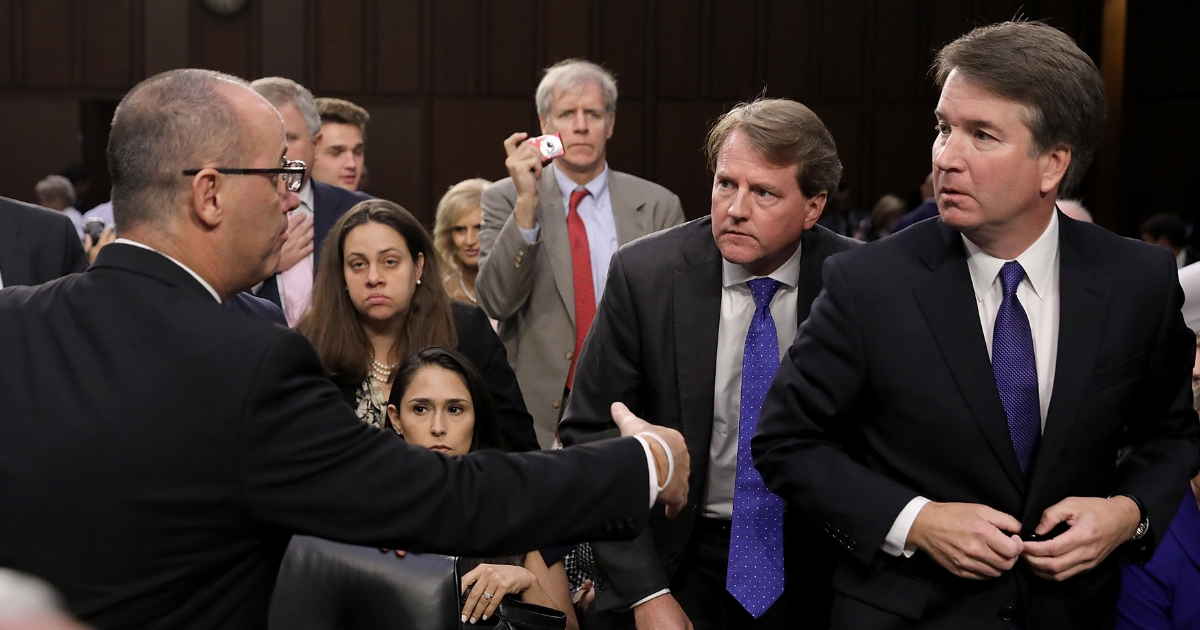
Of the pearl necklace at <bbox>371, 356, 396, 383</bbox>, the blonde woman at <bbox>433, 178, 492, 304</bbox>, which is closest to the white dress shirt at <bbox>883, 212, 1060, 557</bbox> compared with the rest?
the pearl necklace at <bbox>371, 356, 396, 383</bbox>

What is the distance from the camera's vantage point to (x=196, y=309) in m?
1.47

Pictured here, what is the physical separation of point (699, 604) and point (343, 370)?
118cm

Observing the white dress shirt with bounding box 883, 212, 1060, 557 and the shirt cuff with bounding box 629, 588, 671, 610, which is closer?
the white dress shirt with bounding box 883, 212, 1060, 557

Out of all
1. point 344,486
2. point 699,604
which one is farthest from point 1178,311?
point 344,486

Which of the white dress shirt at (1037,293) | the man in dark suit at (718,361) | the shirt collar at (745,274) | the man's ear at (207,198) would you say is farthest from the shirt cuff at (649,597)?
the man's ear at (207,198)

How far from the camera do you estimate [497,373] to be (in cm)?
310

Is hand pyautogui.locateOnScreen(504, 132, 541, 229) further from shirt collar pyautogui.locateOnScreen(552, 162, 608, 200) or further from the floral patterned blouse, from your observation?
the floral patterned blouse

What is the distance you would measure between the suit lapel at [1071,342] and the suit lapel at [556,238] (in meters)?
2.02

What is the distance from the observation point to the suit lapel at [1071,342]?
1745 mm

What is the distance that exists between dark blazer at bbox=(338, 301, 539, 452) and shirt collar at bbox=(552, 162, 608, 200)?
0.90m

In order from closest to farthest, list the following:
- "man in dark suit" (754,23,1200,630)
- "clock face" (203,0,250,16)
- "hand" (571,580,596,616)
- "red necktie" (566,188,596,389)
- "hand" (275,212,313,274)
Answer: "man in dark suit" (754,23,1200,630), "hand" (571,580,596,616), "hand" (275,212,313,274), "red necktie" (566,188,596,389), "clock face" (203,0,250,16)

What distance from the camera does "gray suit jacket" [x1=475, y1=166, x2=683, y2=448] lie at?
360 centimetres

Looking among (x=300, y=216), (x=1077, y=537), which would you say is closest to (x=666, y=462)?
(x=1077, y=537)

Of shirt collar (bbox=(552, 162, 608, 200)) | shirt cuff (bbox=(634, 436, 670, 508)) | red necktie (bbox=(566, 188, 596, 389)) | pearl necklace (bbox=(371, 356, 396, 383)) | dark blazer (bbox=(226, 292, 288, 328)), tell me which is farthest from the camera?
shirt collar (bbox=(552, 162, 608, 200))
